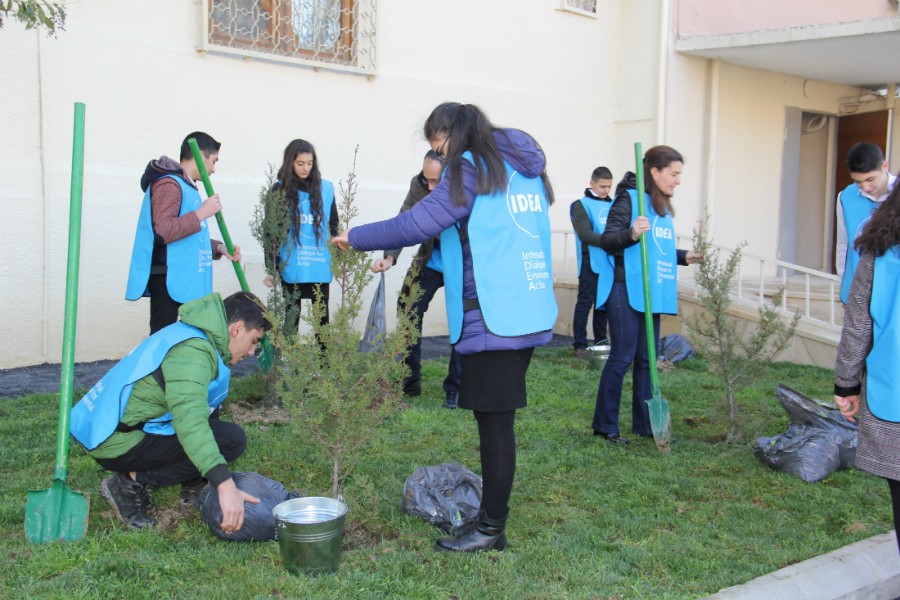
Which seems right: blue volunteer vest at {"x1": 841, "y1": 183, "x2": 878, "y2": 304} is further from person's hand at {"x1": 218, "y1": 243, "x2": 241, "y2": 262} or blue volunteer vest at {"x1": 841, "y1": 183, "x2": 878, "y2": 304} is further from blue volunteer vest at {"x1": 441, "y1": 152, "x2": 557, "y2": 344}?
person's hand at {"x1": 218, "y1": 243, "x2": 241, "y2": 262}

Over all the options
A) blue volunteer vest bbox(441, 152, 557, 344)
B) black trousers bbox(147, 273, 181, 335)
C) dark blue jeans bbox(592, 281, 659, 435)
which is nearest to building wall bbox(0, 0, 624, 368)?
dark blue jeans bbox(592, 281, 659, 435)

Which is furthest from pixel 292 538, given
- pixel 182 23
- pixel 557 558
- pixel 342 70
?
pixel 342 70

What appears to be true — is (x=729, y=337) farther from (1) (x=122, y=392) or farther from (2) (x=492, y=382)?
(1) (x=122, y=392)

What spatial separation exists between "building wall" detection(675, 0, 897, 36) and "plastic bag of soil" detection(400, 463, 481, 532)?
27.2 feet

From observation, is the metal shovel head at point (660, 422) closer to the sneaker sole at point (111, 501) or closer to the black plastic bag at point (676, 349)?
the sneaker sole at point (111, 501)

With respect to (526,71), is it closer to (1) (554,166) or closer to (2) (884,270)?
(1) (554,166)

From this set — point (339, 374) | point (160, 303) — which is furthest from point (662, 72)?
point (339, 374)

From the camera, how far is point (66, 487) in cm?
341

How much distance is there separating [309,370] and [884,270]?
84.0 inches

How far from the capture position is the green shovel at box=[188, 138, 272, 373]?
16.2 feet

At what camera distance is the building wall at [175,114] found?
667 cm

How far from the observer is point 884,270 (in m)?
2.93

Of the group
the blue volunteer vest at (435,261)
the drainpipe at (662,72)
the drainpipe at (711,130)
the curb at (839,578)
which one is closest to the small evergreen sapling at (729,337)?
the curb at (839,578)

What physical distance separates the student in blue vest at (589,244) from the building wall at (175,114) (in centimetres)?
164
